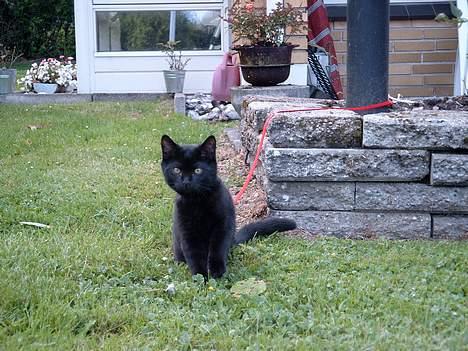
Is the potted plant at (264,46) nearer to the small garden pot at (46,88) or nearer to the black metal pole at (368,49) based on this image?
the black metal pole at (368,49)

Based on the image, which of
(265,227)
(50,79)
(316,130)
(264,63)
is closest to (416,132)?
(316,130)

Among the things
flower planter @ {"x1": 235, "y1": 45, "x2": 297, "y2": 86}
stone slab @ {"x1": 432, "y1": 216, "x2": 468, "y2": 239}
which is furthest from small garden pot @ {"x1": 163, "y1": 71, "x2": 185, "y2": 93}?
stone slab @ {"x1": 432, "y1": 216, "x2": 468, "y2": 239}

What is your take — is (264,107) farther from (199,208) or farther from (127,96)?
(127,96)

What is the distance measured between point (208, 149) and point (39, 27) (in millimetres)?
16744

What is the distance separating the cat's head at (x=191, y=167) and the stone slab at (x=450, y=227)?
1319 millimetres

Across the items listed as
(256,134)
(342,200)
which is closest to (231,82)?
(256,134)

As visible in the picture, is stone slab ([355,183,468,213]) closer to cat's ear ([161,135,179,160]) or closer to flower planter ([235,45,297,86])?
cat's ear ([161,135,179,160])

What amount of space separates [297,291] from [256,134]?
189 centimetres

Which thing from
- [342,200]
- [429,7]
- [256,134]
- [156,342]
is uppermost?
[429,7]

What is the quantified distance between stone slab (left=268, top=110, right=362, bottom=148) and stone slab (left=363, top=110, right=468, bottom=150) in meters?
0.08

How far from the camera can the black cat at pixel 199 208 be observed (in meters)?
3.16

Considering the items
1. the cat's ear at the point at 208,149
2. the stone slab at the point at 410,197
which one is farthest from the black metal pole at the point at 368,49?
the cat's ear at the point at 208,149

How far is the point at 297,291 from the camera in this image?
9.37 feet

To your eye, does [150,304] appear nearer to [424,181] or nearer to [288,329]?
[288,329]
